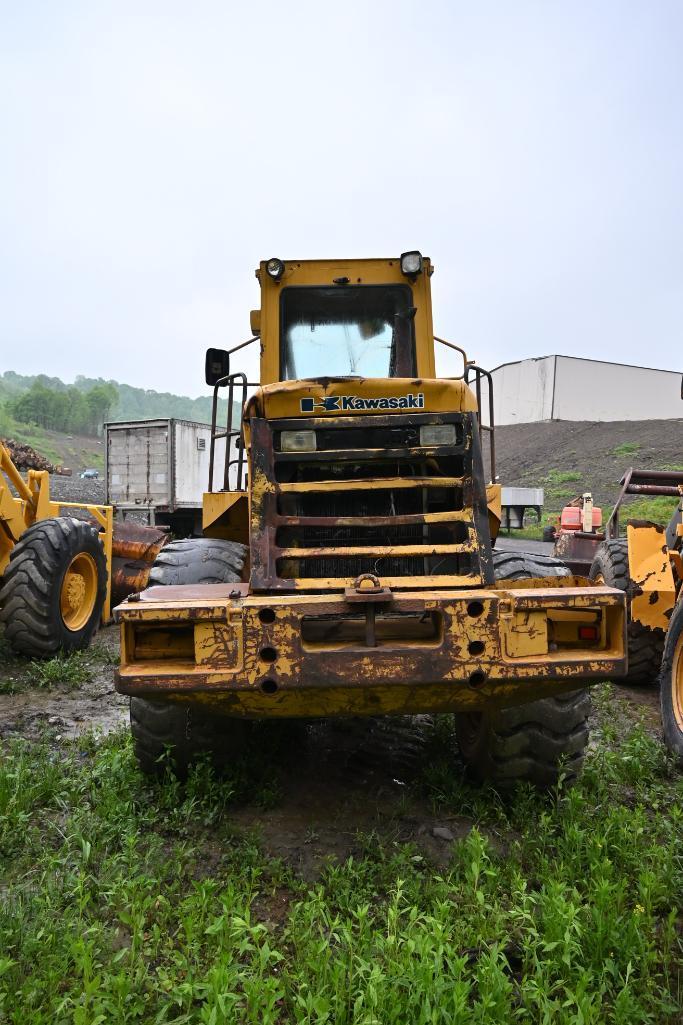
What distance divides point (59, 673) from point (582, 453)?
3591cm

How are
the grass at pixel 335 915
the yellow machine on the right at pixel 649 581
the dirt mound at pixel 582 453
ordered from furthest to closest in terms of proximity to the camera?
the dirt mound at pixel 582 453, the yellow machine on the right at pixel 649 581, the grass at pixel 335 915

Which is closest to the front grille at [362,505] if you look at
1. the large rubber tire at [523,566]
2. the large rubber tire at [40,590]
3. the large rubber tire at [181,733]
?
the large rubber tire at [523,566]

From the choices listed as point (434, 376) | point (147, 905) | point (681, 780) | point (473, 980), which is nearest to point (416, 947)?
point (473, 980)

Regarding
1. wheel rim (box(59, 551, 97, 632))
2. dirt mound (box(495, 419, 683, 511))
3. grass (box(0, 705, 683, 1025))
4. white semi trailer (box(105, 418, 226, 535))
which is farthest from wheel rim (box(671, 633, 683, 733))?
dirt mound (box(495, 419, 683, 511))

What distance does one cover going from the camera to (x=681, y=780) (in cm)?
399

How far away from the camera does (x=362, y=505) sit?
161 inches

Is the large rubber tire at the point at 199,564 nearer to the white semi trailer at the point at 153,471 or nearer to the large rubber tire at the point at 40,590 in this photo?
the large rubber tire at the point at 40,590

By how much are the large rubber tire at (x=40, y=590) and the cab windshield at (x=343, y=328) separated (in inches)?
125

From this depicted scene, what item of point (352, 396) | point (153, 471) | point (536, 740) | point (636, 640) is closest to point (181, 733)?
point (536, 740)

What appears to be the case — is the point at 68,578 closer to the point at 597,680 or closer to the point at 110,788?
the point at 110,788

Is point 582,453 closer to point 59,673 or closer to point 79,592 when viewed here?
point 79,592

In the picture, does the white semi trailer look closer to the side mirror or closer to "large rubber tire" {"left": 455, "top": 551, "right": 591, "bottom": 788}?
the side mirror

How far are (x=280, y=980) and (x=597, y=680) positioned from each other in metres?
1.64

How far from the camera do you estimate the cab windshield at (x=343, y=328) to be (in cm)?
495
